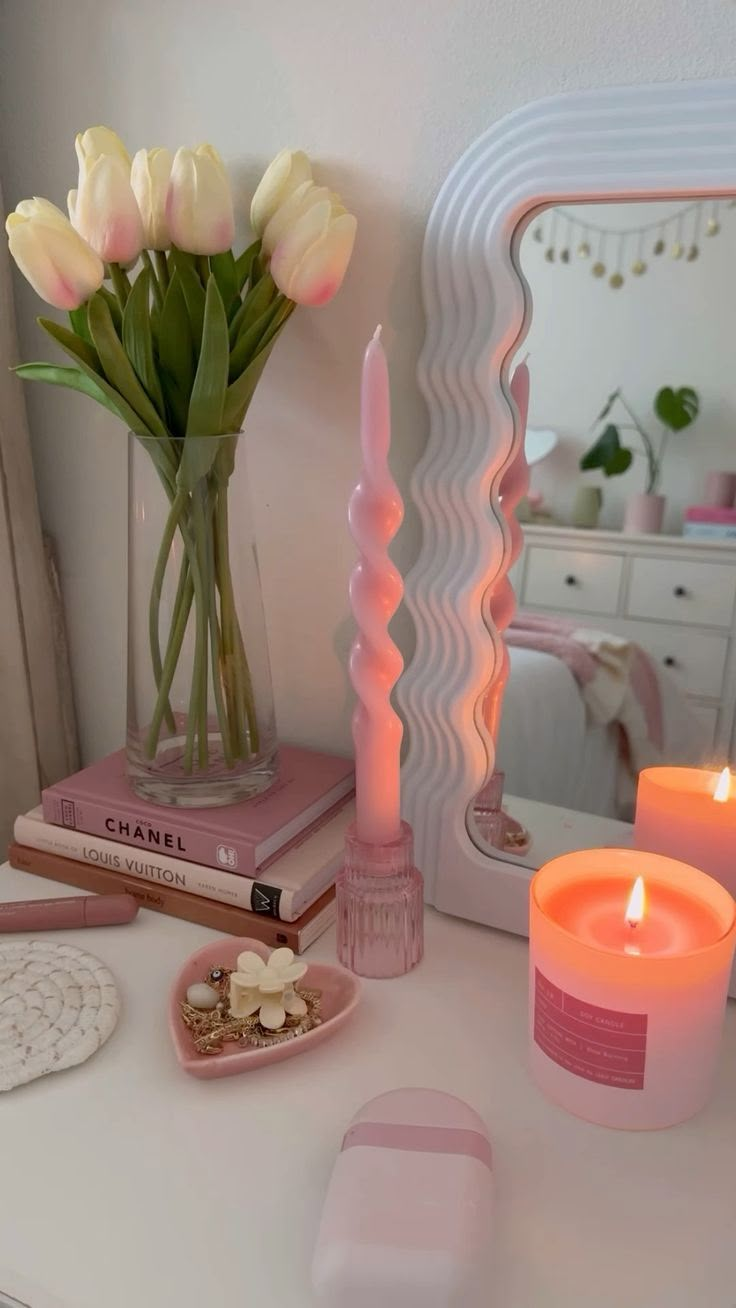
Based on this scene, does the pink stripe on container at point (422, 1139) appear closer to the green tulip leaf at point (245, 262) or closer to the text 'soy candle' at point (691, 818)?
the text 'soy candle' at point (691, 818)

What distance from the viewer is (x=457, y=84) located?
64cm

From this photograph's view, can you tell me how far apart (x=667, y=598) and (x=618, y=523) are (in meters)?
0.06

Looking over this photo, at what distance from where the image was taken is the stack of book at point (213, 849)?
68 cm

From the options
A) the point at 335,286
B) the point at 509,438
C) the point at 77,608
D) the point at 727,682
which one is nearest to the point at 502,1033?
the point at 727,682

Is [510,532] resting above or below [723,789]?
above

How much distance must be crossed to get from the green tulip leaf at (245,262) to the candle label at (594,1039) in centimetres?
50

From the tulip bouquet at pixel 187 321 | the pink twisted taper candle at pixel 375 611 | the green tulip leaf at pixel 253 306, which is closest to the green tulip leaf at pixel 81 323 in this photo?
the tulip bouquet at pixel 187 321

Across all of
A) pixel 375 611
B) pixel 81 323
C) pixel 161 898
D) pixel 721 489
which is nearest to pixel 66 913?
pixel 161 898

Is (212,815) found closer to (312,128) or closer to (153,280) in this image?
A: (153,280)

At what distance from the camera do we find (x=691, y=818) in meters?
0.62

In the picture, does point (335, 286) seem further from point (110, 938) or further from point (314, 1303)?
point (314, 1303)

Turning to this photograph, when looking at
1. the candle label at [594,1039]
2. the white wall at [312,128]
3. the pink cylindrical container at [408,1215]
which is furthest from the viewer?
the white wall at [312,128]

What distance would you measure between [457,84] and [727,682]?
0.42m

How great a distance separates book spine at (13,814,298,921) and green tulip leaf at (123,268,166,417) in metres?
0.33
